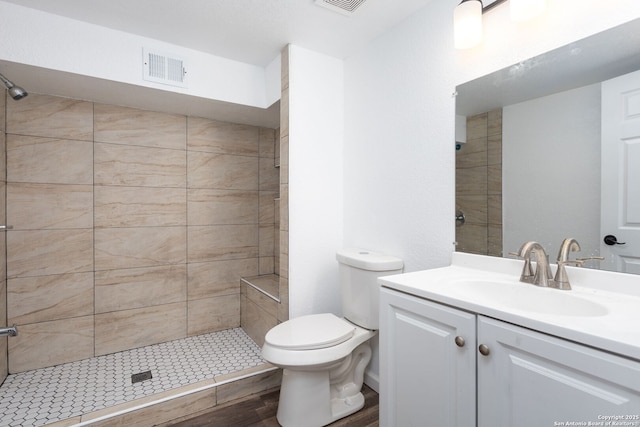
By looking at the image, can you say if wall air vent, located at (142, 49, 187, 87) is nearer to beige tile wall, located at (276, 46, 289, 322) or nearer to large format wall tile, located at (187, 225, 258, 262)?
beige tile wall, located at (276, 46, 289, 322)

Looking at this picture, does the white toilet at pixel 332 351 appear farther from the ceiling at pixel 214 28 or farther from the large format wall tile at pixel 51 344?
the large format wall tile at pixel 51 344

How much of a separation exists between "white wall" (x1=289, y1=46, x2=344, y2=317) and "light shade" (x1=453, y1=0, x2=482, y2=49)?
95cm

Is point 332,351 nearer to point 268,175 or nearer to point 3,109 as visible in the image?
point 268,175

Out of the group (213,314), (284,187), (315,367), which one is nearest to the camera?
(315,367)

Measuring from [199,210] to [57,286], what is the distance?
41.3 inches

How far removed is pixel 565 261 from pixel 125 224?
2623 millimetres

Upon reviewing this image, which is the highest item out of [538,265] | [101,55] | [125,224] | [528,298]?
[101,55]

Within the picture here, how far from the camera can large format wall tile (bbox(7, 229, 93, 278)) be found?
6.64 feet

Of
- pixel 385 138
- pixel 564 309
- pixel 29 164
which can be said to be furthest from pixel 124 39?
pixel 564 309

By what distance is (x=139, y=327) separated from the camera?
240cm

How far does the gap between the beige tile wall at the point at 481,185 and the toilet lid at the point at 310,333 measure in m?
0.74

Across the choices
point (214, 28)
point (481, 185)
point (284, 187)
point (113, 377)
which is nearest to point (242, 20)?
point (214, 28)

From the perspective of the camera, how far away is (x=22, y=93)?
1593 millimetres

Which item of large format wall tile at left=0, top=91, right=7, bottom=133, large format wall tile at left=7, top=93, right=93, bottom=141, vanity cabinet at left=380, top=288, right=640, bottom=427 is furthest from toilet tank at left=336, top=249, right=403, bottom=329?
large format wall tile at left=0, top=91, right=7, bottom=133
